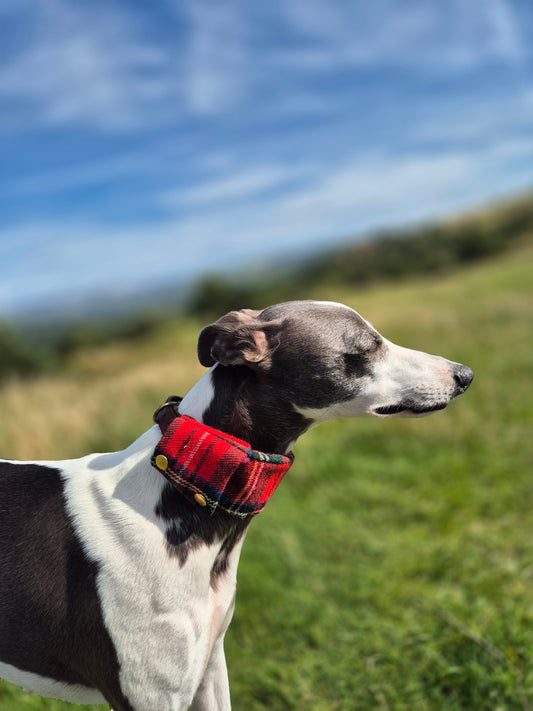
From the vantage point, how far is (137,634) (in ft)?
6.87

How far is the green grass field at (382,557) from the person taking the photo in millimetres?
3590

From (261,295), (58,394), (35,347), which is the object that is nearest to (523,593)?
(58,394)

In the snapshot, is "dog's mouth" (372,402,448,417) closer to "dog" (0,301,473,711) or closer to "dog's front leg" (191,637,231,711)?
"dog" (0,301,473,711)

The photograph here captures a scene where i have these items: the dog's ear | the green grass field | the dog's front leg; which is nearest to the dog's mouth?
the dog's ear

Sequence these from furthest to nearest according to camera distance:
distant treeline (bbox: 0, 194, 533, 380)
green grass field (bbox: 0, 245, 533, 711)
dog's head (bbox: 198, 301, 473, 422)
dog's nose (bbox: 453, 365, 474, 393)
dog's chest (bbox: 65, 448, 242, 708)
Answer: distant treeline (bbox: 0, 194, 533, 380) < green grass field (bbox: 0, 245, 533, 711) < dog's nose (bbox: 453, 365, 474, 393) < dog's head (bbox: 198, 301, 473, 422) < dog's chest (bbox: 65, 448, 242, 708)

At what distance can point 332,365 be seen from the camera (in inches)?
95.4

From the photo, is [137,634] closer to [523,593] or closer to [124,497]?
[124,497]

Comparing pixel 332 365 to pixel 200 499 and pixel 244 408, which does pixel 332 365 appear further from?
pixel 200 499

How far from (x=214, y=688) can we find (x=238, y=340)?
1.43m

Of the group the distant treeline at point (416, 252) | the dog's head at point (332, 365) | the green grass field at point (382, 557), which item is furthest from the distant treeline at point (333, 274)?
the dog's head at point (332, 365)

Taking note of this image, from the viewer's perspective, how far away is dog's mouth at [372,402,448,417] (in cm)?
246

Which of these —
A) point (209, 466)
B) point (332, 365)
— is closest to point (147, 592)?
point (209, 466)

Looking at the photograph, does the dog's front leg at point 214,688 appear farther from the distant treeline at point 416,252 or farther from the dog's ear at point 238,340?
the distant treeline at point 416,252

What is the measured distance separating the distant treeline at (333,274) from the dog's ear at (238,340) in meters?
27.7
